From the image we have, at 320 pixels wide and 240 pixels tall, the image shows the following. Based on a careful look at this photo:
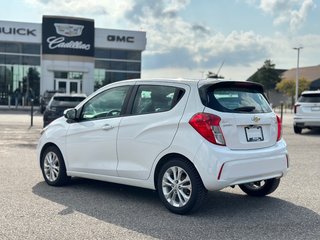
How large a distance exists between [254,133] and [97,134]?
2276 mm

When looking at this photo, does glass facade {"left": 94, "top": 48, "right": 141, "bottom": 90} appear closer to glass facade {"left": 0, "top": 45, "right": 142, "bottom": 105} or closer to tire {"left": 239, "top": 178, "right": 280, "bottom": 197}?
glass facade {"left": 0, "top": 45, "right": 142, "bottom": 105}

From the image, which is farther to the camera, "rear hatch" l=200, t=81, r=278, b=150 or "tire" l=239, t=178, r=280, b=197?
"tire" l=239, t=178, r=280, b=197

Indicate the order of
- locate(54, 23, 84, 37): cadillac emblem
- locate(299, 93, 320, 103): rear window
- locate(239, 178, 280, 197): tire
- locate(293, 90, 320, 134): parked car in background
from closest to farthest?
locate(239, 178, 280, 197): tire
locate(293, 90, 320, 134): parked car in background
locate(299, 93, 320, 103): rear window
locate(54, 23, 84, 37): cadillac emblem

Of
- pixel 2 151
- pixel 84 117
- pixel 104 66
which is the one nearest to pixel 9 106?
pixel 104 66

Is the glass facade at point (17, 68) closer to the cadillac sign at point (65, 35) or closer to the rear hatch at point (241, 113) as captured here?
the cadillac sign at point (65, 35)

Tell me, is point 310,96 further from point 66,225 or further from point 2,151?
point 66,225

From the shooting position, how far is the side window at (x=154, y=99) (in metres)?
5.91

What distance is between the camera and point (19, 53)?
4184 cm

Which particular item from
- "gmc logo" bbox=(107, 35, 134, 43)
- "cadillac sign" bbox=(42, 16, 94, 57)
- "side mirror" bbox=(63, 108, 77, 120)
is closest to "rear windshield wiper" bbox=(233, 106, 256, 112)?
"side mirror" bbox=(63, 108, 77, 120)

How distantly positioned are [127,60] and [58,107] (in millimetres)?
29475

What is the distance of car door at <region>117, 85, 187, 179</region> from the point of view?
227 inches

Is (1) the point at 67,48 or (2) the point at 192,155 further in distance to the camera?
(1) the point at 67,48

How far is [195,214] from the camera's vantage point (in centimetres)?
563

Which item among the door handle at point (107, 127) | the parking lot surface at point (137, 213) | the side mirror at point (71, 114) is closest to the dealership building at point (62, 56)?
the parking lot surface at point (137, 213)
